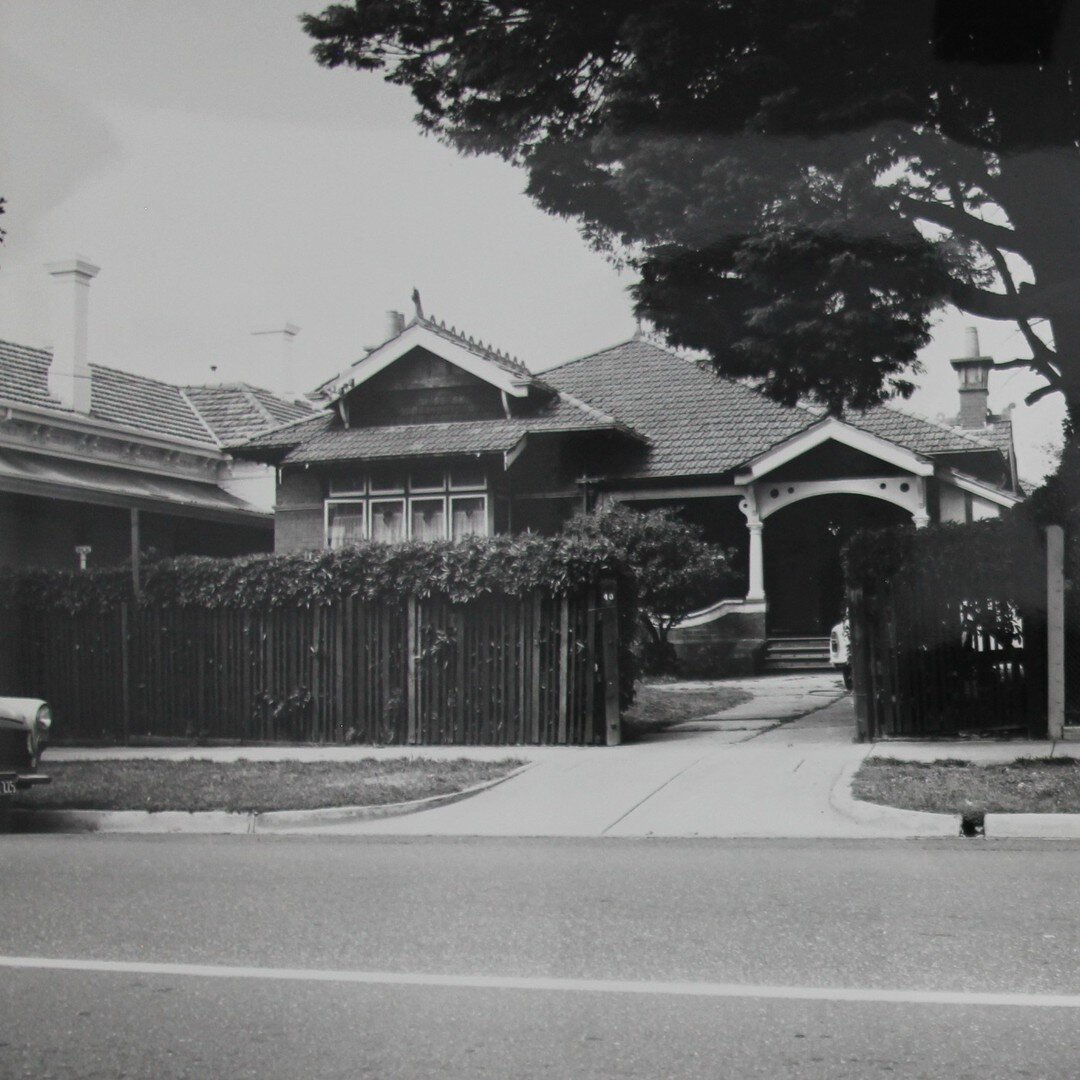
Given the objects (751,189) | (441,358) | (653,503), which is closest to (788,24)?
(751,189)

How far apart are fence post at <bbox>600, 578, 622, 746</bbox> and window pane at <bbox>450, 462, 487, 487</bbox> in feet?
34.5

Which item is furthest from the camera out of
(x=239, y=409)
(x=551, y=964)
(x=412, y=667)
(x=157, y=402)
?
(x=239, y=409)

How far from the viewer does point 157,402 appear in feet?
83.6

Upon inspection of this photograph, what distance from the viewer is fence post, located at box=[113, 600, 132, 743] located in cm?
1556

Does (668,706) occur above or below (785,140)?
below

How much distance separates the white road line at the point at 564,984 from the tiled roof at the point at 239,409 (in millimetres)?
20291

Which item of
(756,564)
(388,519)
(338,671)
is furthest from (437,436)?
(338,671)

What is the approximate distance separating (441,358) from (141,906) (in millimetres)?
16504

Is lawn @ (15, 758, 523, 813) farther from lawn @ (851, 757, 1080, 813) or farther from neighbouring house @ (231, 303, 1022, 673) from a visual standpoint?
neighbouring house @ (231, 303, 1022, 673)

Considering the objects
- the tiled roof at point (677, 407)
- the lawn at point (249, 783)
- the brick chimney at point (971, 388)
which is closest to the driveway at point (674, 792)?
the lawn at point (249, 783)

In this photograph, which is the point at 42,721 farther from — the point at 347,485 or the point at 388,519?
the point at 347,485

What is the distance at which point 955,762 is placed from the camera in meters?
11.4

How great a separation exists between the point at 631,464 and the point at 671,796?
49.4 feet

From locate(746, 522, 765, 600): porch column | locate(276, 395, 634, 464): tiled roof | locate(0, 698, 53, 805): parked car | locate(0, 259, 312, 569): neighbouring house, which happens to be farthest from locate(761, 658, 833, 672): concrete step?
locate(0, 698, 53, 805): parked car
